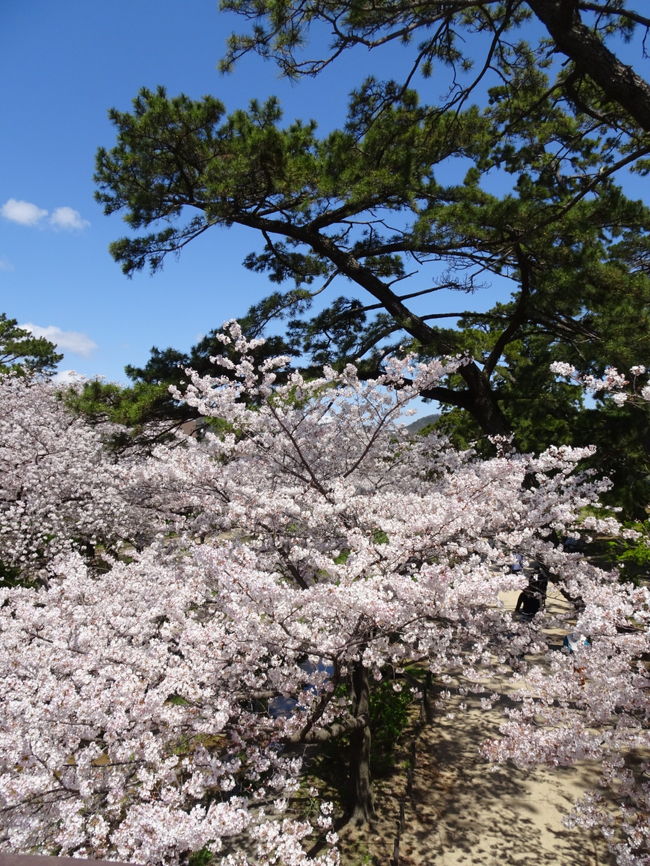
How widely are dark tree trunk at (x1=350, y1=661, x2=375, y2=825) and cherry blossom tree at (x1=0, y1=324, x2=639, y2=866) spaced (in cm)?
2

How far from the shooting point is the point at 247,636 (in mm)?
3633

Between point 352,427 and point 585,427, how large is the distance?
550cm

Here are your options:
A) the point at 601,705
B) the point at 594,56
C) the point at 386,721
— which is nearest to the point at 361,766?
the point at 386,721

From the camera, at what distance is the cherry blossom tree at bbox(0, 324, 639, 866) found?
322 cm

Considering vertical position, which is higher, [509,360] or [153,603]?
[509,360]

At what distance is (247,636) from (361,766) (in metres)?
3.07

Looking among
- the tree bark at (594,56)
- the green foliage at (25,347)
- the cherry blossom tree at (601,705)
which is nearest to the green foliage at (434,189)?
the tree bark at (594,56)

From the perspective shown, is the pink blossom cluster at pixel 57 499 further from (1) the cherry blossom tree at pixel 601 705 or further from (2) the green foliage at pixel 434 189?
(1) the cherry blossom tree at pixel 601 705

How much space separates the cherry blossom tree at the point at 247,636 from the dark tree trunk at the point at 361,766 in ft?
0.07

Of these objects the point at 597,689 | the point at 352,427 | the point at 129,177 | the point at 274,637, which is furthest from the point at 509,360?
the point at 274,637

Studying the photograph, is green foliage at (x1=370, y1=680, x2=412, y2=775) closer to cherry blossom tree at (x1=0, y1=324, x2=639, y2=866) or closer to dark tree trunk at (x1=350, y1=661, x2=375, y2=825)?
dark tree trunk at (x1=350, y1=661, x2=375, y2=825)

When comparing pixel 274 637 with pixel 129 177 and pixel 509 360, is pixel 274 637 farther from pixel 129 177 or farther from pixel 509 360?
pixel 509 360

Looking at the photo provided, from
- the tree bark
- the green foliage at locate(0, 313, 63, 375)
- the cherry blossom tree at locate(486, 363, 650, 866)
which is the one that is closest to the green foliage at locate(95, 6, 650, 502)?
the tree bark

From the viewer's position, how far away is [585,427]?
31.8 ft
